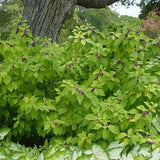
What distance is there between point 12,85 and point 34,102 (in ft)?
0.83

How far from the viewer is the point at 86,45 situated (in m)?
2.50

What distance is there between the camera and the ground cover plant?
208 centimetres

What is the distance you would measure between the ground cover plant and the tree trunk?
65.0 inches

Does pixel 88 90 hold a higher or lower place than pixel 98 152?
→ higher

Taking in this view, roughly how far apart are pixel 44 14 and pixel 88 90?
9.12ft

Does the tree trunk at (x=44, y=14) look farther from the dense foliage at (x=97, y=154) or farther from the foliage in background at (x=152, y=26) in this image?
the foliage in background at (x=152, y=26)

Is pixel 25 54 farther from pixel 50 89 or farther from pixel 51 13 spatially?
pixel 51 13

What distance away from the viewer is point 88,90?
212 centimetres

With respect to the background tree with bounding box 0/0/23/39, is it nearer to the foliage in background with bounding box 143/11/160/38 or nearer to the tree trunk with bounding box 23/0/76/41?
the foliage in background with bounding box 143/11/160/38

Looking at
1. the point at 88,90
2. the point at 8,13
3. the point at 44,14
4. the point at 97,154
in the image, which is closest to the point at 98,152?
the point at 97,154

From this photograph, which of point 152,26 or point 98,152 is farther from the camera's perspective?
point 152,26

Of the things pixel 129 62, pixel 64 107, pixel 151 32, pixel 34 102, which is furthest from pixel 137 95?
pixel 151 32

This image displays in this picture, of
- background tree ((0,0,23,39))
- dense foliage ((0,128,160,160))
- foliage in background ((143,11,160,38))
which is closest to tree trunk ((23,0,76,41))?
→ dense foliage ((0,128,160,160))

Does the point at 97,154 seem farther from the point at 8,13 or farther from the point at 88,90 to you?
the point at 8,13
